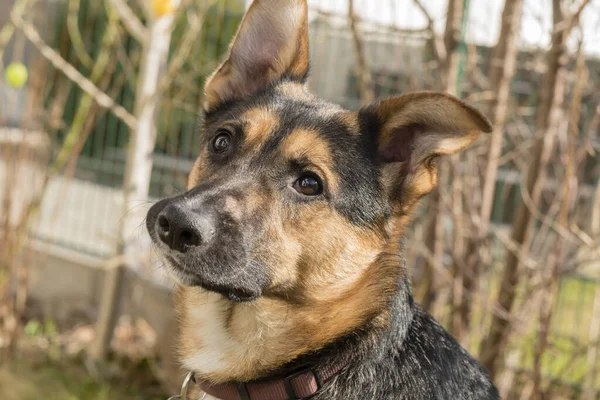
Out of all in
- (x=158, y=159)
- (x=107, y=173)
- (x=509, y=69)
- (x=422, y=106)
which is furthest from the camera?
(x=107, y=173)

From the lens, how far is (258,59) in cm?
401

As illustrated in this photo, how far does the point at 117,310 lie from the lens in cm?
658

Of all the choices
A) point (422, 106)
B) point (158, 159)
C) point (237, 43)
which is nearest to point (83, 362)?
point (158, 159)

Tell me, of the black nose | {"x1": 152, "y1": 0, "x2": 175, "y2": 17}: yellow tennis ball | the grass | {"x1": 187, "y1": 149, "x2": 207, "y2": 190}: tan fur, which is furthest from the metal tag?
{"x1": 152, "y1": 0, "x2": 175, "y2": 17}: yellow tennis ball

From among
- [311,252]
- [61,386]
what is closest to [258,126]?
Result: [311,252]

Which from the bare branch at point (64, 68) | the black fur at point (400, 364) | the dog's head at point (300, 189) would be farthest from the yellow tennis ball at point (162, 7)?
the black fur at point (400, 364)

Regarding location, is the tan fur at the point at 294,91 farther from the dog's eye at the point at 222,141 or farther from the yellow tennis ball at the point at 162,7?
the yellow tennis ball at the point at 162,7

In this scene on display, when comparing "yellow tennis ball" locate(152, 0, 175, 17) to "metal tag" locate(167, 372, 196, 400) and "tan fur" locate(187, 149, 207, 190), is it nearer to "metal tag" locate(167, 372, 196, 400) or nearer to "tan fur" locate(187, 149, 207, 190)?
"tan fur" locate(187, 149, 207, 190)

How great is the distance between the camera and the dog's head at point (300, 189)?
3105 mm

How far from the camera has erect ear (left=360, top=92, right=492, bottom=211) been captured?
3.16m

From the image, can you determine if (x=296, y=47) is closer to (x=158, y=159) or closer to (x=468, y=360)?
(x=468, y=360)

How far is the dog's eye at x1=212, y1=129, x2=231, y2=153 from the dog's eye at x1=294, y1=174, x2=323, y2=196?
427 millimetres

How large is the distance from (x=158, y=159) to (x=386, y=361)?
16.7ft

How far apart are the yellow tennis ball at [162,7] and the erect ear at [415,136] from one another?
2703mm
